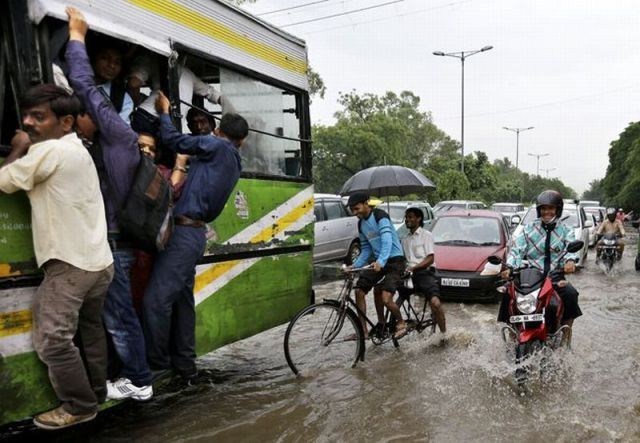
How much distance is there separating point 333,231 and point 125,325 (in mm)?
9207

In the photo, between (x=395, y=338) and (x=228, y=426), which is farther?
(x=395, y=338)

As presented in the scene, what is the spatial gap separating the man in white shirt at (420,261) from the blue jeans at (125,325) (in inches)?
135

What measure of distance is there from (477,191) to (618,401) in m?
39.1

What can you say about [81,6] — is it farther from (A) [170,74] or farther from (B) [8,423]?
(B) [8,423]

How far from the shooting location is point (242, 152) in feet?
15.6

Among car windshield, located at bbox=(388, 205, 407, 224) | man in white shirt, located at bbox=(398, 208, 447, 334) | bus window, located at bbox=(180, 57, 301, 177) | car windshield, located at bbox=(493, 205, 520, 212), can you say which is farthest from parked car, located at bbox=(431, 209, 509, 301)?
car windshield, located at bbox=(493, 205, 520, 212)

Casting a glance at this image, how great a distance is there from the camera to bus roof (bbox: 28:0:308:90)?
3301mm

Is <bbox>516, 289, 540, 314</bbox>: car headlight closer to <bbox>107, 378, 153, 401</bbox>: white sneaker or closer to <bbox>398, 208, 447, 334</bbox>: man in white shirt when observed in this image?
<bbox>398, 208, 447, 334</bbox>: man in white shirt

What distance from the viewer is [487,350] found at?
6.18 metres

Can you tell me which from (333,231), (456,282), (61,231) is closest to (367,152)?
(333,231)

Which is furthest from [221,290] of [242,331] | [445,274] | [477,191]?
[477,191]

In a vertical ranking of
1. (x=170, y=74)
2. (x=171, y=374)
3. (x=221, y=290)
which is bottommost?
(x=171, y=374)

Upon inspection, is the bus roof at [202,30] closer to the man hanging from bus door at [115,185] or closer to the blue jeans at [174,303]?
the man hanging from bus door at [115,185]

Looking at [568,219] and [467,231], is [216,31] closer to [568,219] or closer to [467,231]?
[467,231]
